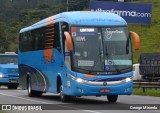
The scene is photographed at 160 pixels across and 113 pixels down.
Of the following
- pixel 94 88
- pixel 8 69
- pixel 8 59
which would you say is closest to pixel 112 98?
pixel 94 88

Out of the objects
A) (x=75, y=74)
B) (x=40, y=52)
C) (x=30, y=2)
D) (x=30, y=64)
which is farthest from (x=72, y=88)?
(x=30, y=2)

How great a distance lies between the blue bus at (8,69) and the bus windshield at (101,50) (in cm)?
1647

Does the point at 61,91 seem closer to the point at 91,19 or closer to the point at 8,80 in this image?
the point at 91,19

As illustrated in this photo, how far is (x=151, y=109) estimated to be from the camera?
18078mm

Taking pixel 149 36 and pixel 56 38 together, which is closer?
pixel 56 38

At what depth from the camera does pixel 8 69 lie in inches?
1432

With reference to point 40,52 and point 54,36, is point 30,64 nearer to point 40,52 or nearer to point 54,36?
point 40,52

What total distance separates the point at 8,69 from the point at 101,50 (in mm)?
16811

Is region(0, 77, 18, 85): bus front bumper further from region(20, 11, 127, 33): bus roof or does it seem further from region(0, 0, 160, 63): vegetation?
region(0, 0, 160, 63): vegetation

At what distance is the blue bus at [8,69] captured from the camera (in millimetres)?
36406

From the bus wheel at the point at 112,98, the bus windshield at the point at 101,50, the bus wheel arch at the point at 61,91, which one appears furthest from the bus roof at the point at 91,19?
the bus wheel at the point at 112,98

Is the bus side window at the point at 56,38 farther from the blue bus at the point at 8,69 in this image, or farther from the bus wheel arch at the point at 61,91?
the blue bus at the point at 8,69

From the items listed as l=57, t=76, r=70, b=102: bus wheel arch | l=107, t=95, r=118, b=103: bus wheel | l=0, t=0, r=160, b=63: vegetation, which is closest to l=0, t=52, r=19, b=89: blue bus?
l=57, t=76, r=70, b=102: bus wheel arch

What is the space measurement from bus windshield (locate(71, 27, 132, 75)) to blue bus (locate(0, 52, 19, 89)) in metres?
16.5
